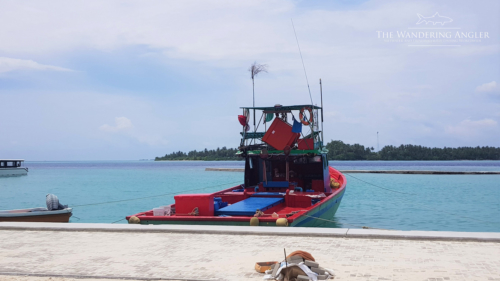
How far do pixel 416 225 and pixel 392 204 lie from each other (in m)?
8.97

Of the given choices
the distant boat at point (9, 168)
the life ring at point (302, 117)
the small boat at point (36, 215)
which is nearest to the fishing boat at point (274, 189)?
the life ring at point (302, 117)

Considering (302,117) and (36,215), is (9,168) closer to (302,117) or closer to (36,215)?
(36,215)

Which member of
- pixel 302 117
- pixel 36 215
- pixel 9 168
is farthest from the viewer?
pixel 9 168

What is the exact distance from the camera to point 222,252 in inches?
286

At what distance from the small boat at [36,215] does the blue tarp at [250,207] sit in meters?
8.77

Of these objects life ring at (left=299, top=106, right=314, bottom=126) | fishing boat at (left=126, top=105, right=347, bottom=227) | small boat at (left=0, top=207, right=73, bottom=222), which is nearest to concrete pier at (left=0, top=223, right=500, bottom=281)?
fishing boat at (left=126, top=105, right=347, bottom=227)

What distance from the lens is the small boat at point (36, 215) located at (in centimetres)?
1655

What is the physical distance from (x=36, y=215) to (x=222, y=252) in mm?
12474

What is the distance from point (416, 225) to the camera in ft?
65.3

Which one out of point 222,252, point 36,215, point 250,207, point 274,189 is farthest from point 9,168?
point 222,252

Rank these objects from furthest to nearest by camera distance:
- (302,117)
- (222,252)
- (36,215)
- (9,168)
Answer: (9,168), (36,215), (302,117), (222,252)

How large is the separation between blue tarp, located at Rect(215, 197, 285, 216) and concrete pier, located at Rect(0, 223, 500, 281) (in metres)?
1.97

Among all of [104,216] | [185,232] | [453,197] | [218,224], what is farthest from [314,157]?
[453,197]

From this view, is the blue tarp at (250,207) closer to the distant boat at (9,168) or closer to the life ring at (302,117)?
the life ring at (302,117)
